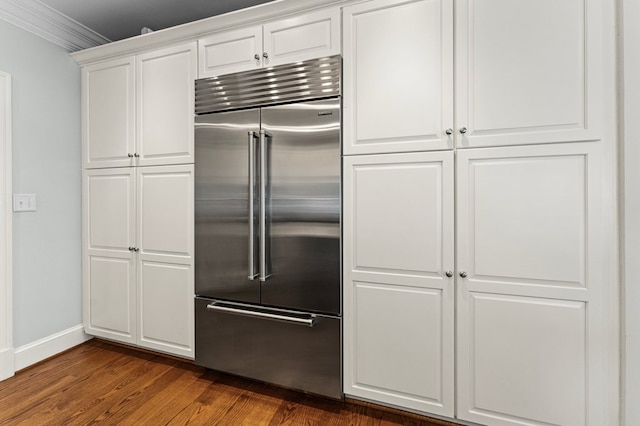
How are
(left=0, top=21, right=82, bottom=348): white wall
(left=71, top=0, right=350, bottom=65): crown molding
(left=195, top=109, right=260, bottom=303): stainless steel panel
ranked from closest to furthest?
(left=71, top=0, right=350, bottom=65): crown molding
(left=195, top=109, right=260, bottom=303): stainless steel panel
(left=0, top=21, right=82, bottom=348): white wall

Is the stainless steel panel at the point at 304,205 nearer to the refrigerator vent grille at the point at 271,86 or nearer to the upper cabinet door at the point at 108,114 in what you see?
the refrigerator vent grille at the point at 271,86

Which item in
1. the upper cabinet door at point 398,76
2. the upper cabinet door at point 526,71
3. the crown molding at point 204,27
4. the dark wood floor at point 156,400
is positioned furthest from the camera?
the crown molding at point 204,27

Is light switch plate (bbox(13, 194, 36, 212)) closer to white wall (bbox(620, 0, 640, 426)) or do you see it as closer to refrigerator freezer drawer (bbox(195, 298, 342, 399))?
refrigerator freezer drawer (bbox(195, 298, 342, 399))

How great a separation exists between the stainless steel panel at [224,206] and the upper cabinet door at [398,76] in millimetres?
641

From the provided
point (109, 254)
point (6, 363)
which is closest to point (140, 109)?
point (109, 254)

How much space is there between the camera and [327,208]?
1746mm

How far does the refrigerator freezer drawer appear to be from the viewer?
176 centimetres

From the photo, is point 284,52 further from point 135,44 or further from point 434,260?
point 434,260

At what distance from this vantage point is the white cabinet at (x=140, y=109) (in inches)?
84.2

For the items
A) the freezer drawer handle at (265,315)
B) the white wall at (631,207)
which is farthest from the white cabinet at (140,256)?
the white wall at (631,207)

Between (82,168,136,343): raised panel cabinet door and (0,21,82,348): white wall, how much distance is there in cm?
11

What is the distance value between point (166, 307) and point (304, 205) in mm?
1308

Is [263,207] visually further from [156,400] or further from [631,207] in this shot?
[631,207]

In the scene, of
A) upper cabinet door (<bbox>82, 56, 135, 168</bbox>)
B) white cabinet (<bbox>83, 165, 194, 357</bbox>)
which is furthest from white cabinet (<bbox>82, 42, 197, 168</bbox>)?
white cabinet (<bbox>83, 165, 194, 357</bbox>)
